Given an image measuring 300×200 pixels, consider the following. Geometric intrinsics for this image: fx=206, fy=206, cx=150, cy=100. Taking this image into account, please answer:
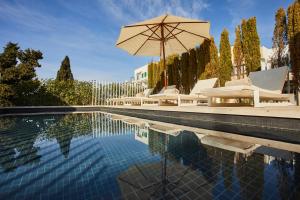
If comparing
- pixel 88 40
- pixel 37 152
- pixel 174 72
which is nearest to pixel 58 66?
pixel 88 40

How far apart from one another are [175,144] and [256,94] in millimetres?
2666

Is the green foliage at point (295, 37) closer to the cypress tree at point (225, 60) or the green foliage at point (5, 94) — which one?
the cypress tree at point (225, 60)

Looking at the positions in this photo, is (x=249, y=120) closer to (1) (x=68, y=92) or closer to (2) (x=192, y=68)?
(2) (x=192, y=68)

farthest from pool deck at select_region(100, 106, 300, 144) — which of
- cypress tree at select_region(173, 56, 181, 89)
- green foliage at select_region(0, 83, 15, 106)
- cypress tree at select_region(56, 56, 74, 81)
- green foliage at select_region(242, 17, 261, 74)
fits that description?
cypress tree at select_region(56, 56, 74, 81)

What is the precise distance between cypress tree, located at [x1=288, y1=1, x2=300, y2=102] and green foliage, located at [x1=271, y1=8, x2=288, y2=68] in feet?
3.64

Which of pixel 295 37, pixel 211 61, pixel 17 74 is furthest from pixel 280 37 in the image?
pixel 17 74

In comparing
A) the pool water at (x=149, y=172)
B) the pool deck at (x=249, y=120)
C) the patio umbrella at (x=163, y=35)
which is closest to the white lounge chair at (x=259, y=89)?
the pool deck at (x=249, y=120)

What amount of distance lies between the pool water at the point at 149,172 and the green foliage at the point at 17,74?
33.6 ft

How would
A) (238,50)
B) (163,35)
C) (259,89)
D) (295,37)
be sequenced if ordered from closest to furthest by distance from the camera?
(259,89), (295,37), (163,35), (238,50)

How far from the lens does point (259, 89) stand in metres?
5.44

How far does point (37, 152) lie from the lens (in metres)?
3.57

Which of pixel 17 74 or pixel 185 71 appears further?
pixel 185 71

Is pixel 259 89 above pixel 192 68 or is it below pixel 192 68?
below

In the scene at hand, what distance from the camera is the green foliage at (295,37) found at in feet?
29.9
